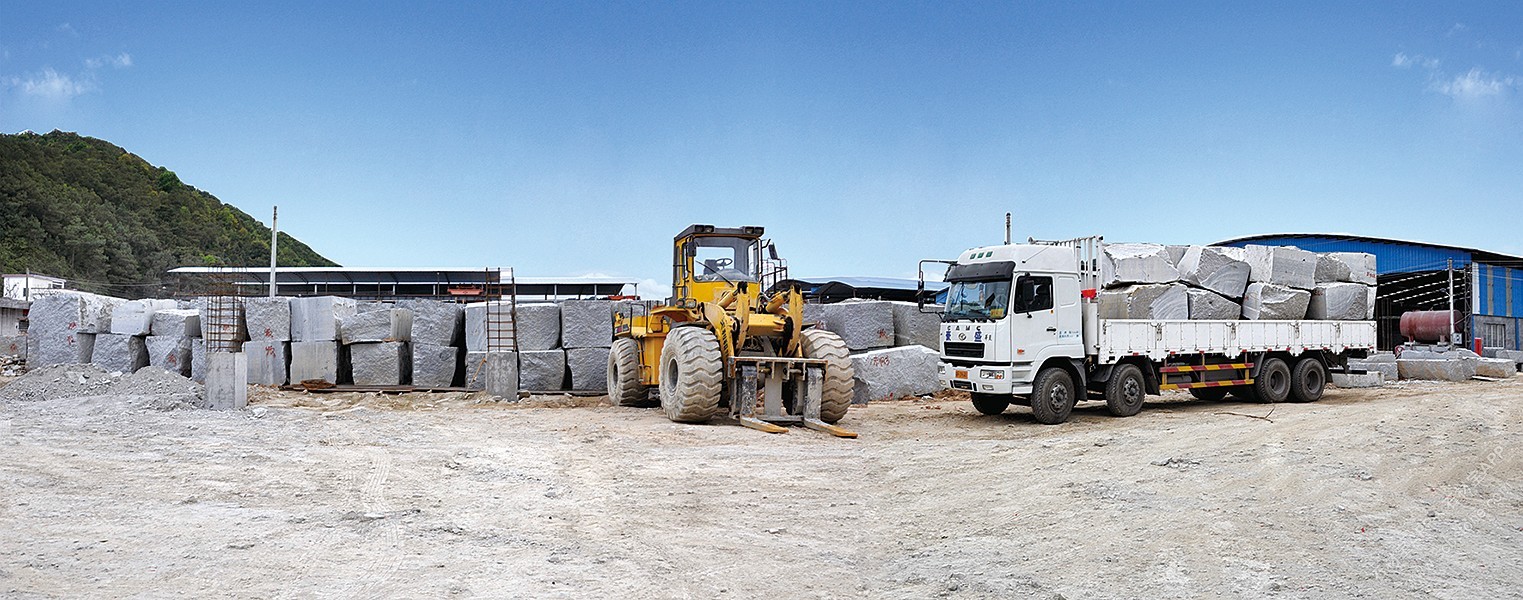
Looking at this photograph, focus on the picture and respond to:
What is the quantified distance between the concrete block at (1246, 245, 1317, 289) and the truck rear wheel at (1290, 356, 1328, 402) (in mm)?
1480

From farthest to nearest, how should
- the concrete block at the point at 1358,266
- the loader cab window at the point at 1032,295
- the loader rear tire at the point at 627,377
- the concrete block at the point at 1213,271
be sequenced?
the concrete block at the point at 1358,266
the concrete block at the point at 1213,271
the loader rear tire at the point at 627,377
the loader cab window at the point at 1032,295

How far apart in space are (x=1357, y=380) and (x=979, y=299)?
43.4 feet

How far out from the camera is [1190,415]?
15.0 meters

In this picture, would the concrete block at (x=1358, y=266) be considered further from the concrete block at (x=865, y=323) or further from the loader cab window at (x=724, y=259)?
the loader cab window at (x=724, y=259)

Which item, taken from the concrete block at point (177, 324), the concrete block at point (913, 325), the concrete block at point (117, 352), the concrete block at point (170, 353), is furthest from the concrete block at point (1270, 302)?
the concrete block at point (117, 352)

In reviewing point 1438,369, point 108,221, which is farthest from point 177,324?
point 108,221

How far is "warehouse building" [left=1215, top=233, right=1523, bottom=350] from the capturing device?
31.5 metres

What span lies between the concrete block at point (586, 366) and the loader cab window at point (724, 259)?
15.9ft

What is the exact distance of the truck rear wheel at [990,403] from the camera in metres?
14.8

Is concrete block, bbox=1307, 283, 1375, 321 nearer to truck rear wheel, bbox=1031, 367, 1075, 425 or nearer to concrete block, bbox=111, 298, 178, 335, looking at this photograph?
truck rear wheel, bbox=1031, 367, 1075, 425

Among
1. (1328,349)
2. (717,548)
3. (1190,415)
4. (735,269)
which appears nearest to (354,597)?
(717,548)

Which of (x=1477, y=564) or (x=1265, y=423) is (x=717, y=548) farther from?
(x=1265, y=423)

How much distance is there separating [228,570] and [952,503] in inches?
205

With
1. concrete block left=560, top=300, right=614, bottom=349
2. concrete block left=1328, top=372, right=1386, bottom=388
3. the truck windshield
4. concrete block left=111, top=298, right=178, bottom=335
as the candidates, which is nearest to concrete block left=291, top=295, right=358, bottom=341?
concrete block left=111, top=298, right=178, bottom=335
